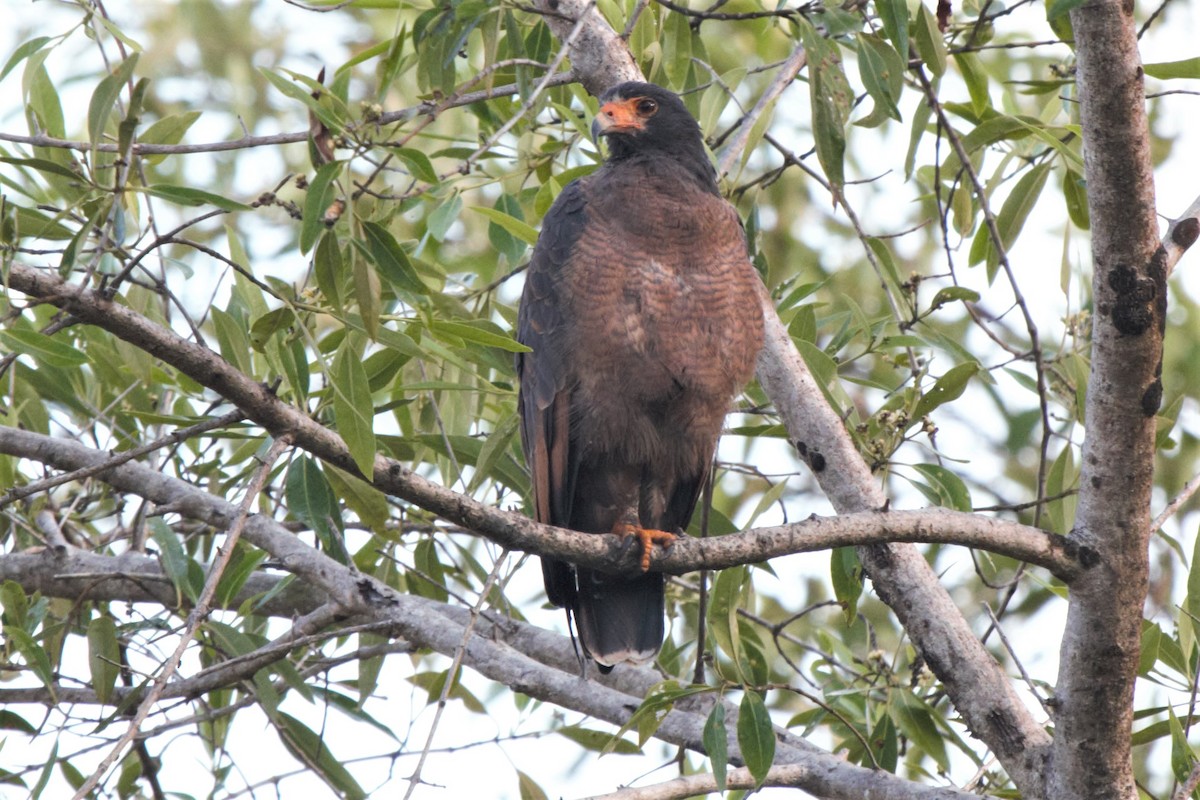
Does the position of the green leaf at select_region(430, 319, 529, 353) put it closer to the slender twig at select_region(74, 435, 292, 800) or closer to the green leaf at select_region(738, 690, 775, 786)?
the slender twig at select_region(74, 435, 292, 800)

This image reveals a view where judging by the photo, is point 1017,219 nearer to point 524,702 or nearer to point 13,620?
point 524,702

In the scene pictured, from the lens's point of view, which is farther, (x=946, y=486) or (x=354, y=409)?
(x=946, y=486)

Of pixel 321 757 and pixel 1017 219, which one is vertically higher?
pixel 1017 219

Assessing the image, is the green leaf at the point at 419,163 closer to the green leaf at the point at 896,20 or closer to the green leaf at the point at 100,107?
the green leaf at the point at 100,107

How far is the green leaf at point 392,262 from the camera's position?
8.86 ft

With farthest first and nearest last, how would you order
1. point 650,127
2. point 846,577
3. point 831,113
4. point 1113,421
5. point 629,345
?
point 650,127 < point 629,345 < point 846,577 < point 831,113 < point 1113,421

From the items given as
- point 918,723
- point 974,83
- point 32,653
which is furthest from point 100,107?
point 918,723

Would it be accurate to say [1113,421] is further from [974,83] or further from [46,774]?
[46,774]

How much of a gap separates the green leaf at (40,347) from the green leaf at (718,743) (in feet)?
5.67

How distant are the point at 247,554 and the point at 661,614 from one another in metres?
1.33

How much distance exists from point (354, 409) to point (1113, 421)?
1.69 meters

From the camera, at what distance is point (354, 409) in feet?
8.63

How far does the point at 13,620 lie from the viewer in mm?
3723

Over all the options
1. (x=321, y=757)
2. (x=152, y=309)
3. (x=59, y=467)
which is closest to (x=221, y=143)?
(x=152, y=309)
